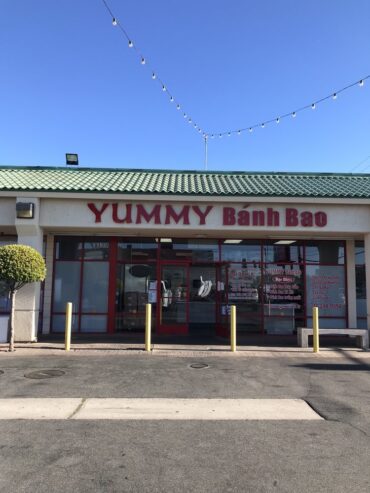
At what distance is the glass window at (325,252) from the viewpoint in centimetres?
1559

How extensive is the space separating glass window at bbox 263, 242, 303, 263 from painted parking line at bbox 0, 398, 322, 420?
A: 28.1 ft

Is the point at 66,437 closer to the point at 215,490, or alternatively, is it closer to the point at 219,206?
the point at 215,490

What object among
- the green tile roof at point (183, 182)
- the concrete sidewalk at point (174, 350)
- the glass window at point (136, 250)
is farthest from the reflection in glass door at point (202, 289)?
the green tile roof at point (183, 182)

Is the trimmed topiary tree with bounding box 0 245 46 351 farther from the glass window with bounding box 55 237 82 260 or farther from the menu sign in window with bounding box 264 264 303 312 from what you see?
the menu sign in window with bounding box 264 264 303 312

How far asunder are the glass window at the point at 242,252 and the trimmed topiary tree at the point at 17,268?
6.24 m

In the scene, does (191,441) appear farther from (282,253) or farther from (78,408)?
(282,253)

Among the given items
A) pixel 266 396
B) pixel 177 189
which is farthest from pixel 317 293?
pixel 266 396

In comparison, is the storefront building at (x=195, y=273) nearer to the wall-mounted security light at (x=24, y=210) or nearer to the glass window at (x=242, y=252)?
the glass window at (x=242, y=252)

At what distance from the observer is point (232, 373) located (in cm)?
941

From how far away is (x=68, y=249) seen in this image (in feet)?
50.5

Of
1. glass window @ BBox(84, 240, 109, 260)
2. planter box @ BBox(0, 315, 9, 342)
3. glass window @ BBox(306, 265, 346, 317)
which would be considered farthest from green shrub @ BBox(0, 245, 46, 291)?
glass window @ BBox(306, 265, 346, 317)

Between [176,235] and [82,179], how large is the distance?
3502 millimetres

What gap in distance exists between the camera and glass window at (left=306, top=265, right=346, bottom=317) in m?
15.5

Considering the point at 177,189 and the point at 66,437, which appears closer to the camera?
the point at 66,437
